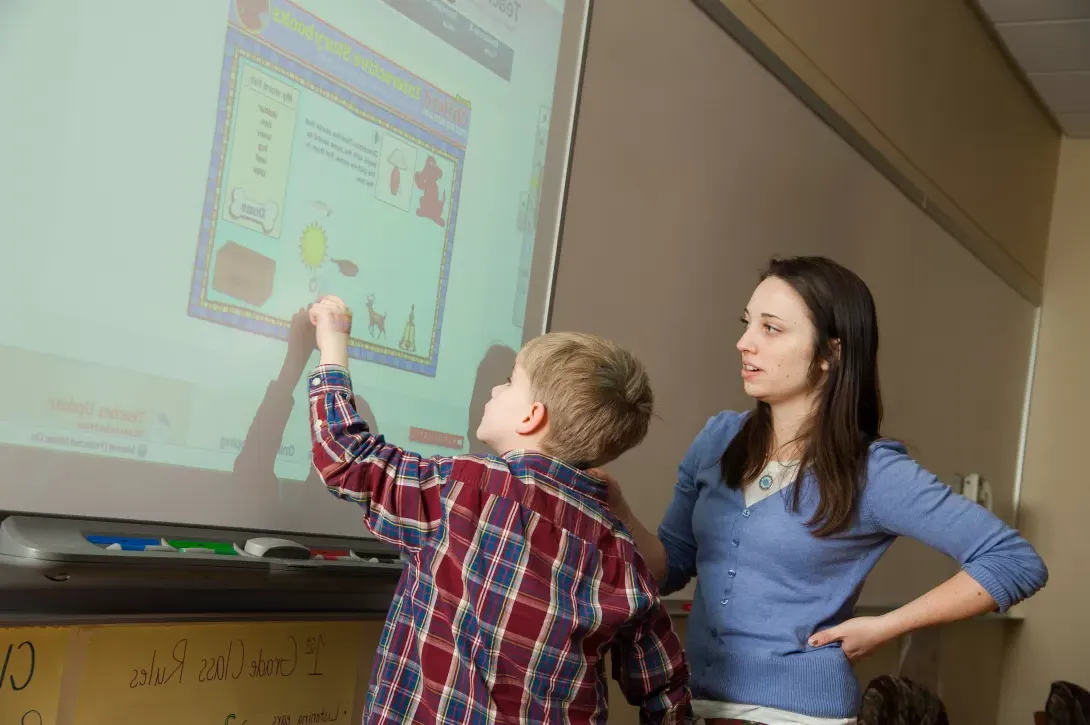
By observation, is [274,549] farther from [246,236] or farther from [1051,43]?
[1051,43]

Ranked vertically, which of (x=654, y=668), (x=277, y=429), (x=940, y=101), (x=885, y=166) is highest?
(x=940, y=101)

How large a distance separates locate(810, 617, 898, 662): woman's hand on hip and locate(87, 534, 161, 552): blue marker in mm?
905

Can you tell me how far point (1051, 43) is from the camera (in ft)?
14.0

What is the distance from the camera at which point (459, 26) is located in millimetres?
1714

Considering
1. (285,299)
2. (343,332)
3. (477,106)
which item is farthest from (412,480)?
(477,106)

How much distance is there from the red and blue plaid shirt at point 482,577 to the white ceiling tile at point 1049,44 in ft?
12.2

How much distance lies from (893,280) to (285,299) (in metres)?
2.57

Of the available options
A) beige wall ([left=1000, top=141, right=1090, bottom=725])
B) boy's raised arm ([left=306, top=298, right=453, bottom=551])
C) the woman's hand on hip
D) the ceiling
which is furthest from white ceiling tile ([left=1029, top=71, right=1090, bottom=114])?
boy's raised arm ([left=306, top=298, right=453, bottom=551])

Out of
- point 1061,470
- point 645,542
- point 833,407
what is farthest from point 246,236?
point 1061,470

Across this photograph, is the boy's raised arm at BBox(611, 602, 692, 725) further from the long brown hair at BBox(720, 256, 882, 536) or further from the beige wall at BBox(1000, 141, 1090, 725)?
the beige wall at BBox(1000, 141, 1090, 725)

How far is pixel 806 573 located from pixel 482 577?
1.93ft

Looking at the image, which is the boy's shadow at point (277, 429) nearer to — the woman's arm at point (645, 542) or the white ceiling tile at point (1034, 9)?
the woman's arm at point (645, 542)

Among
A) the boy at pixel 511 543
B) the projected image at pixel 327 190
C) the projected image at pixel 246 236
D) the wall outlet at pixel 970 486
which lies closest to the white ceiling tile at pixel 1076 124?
the wall outlet at pixel 970 486

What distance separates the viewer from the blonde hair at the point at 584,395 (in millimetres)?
1269
